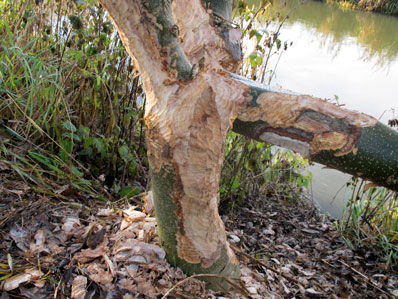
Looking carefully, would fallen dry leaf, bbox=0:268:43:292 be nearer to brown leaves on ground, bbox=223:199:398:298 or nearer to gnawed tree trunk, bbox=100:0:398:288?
gnawed tree trunk, bbox=100:0:398:288

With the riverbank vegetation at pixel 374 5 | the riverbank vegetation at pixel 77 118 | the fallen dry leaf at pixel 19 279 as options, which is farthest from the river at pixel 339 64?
the fallen dry leaf at pixel 19 279

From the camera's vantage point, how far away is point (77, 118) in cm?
233

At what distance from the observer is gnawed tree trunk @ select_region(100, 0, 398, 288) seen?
107 cm

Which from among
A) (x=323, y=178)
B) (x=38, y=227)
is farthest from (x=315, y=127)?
(x=323, y=178)

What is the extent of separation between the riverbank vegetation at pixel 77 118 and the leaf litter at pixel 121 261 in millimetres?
90

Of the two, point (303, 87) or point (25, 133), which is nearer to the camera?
point (25, 133)

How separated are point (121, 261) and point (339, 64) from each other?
642 centimetres

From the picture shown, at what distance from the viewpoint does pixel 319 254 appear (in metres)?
2.41

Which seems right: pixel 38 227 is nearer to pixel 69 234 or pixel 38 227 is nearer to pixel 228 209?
pixel 69 234

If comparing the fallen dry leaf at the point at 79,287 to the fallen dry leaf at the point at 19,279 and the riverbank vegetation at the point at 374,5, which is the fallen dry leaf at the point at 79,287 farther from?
the riverbank vegetation at the point at 374,5

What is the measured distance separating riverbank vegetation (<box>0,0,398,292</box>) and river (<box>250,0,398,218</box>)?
145 cm

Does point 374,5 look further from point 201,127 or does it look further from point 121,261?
point 121,261

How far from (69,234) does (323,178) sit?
10.5 ft

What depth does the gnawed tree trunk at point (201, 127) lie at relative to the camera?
107 cm
